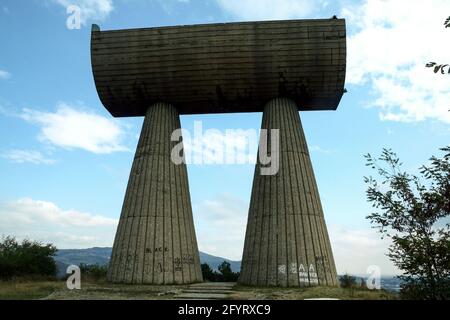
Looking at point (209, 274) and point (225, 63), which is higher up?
point (225, 63)

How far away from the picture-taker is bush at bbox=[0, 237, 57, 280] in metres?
27.4

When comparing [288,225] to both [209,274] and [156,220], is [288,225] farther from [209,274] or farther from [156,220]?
[209,274]

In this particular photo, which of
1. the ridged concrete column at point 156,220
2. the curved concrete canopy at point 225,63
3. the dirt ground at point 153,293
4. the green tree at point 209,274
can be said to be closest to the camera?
the dirt ground at point 153,293

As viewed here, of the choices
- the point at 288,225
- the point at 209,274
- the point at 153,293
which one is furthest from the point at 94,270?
the point at 288,225

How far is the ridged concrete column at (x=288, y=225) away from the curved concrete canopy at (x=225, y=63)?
186 cm

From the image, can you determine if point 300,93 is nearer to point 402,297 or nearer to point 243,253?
point 243,253

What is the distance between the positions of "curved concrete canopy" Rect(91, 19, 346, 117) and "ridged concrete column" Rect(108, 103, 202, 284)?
198 centimetres

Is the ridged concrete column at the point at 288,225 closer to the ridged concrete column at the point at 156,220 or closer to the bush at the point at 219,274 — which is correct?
the ridged concrete column at the point at 156,220

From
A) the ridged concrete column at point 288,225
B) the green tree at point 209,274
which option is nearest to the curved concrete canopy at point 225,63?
the ridged concrete column at point 288,225

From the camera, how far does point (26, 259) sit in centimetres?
2872

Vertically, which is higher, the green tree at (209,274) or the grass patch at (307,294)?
the green tree at (209,274)

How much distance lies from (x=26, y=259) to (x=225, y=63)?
20625mm

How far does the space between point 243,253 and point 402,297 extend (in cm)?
1043

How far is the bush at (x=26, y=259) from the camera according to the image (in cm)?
2738
